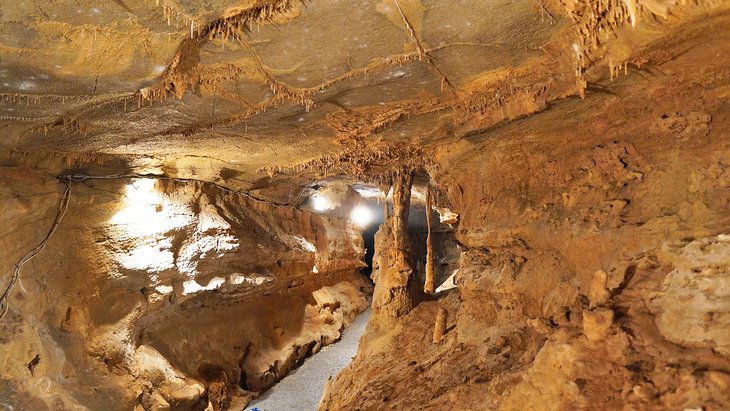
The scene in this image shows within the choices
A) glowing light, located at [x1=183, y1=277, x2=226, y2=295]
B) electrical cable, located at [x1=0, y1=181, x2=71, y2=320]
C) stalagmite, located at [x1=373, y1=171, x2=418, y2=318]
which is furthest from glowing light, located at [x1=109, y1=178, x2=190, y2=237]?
stalagmite, located at [x1=373, y1=171, x2=418, y2=318]

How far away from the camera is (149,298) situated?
8320mm

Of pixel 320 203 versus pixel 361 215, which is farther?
pixel 361 215

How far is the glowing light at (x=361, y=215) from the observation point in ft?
49.5

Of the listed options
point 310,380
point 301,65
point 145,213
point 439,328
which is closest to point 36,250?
point 145,213

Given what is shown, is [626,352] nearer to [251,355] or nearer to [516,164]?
[516,164]

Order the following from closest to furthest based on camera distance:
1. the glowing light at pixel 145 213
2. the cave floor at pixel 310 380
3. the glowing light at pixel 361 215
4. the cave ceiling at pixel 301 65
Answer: the cave ceiling at pixel 301 65
the glowing light at pixel 145 213
the cave floor at pixel 310 380
the glowing light at pixel 361 215

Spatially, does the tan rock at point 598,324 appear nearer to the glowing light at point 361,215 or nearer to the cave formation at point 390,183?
the cave formation at point 390,183

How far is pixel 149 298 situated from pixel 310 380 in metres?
3.90

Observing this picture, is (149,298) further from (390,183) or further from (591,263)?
(591,263)

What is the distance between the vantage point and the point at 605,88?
4816 millimetres

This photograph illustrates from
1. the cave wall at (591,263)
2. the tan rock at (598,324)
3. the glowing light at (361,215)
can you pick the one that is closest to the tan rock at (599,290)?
the cave wall at (591,263)

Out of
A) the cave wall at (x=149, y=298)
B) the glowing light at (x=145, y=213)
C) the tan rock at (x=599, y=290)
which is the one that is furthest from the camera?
the glowing light at (x=145, y=213)

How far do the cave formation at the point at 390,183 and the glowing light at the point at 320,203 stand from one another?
286cm

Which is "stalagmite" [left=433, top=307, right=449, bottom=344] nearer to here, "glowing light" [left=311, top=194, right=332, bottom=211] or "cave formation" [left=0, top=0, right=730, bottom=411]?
"cave formation" [left=0, top=0, right=730, bottom=411]
